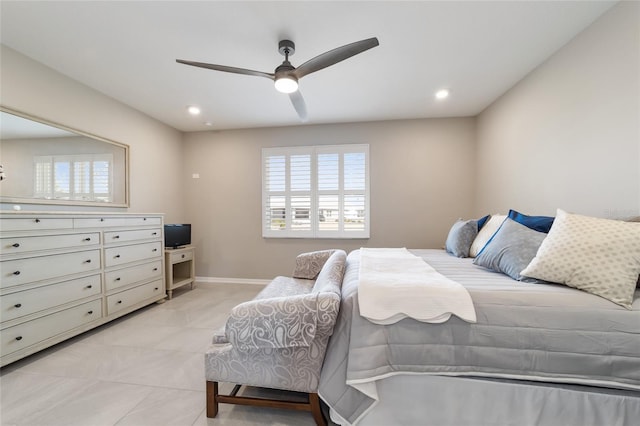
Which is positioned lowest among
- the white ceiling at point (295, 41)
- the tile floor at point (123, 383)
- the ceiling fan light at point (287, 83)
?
the tile floor at point (123, 383)

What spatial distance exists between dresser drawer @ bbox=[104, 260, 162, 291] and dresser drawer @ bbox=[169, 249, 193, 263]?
212 mm

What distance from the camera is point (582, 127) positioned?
196 centimetres

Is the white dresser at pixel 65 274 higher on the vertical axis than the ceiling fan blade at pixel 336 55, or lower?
lower

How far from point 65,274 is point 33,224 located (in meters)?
0.51

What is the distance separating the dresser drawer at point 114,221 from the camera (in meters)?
2.38

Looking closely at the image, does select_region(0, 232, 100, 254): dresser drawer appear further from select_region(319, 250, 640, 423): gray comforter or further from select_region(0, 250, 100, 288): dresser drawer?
select_region(319, 250, 640, 423): gray comforter

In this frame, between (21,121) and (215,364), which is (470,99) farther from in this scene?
(21,121)

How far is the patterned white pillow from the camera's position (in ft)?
3.98

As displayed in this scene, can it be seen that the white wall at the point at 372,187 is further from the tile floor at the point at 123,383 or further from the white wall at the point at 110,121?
the tile floor at the point at 123,383

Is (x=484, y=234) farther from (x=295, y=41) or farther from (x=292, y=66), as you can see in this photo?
(x=295, y=41)

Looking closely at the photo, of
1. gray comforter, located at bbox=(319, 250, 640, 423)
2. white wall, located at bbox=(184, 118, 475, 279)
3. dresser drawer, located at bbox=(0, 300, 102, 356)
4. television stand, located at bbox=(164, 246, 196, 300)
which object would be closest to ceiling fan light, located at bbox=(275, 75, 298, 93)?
gray comforter, located at bbox=(319, 250, 640, 423)

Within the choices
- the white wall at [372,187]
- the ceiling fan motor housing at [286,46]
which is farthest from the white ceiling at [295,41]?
the white wall at [372,187]

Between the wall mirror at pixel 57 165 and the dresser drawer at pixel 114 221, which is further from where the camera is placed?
the dresser drawer at pixel 114 221

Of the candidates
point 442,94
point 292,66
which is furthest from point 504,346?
point 442,94
